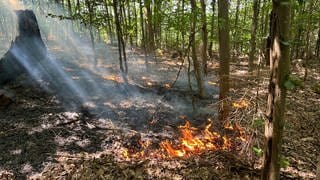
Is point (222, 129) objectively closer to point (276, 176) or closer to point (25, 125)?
point (276, 176)

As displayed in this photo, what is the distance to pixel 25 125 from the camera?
663 centimetres

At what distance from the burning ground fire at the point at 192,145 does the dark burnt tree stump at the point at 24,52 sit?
6322 mm

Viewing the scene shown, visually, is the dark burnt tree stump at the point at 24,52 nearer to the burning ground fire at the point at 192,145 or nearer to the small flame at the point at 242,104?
the burning ground fire at the point at 192,145

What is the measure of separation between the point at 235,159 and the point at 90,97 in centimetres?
592

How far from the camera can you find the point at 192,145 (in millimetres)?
5746

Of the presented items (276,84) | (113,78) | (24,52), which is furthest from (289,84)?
(24,52)

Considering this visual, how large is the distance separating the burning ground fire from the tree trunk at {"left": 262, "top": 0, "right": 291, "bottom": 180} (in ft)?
7.36

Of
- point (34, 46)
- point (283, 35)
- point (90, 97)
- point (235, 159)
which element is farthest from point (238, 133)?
point (34, 46)

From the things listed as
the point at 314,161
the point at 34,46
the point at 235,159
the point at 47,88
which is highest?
the point at 34,46

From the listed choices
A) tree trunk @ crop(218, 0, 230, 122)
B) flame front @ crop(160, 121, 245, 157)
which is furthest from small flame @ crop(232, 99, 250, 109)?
tree trunk @ crop(218, 0, 230, 122)

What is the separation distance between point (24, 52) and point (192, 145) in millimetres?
8258

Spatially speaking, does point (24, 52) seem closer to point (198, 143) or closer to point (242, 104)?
point (198, 143)

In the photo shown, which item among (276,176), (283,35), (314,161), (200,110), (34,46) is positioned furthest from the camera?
(34,46)

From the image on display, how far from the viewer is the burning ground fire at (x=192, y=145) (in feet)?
17.7
